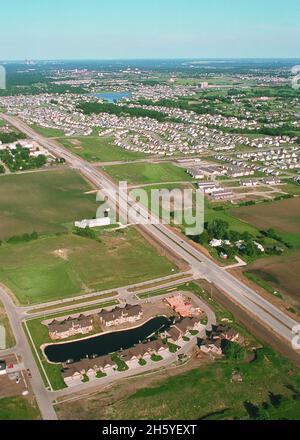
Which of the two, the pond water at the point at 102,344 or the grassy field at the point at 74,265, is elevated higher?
the grassy field at the point at 74,265

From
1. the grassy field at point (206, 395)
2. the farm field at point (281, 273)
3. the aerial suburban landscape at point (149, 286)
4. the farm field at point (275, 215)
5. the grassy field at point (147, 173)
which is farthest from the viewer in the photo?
the grassy field at point (147, 173)

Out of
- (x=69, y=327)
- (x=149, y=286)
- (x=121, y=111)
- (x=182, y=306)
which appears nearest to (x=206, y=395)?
(x=182, y=306)

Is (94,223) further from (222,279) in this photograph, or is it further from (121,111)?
(121,111)

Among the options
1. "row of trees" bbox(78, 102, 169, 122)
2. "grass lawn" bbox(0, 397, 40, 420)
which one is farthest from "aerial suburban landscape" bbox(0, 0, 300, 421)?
"row of trees" bbox(78, 102, 169, 122)

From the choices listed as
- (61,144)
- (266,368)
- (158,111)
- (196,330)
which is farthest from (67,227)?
(158,111)

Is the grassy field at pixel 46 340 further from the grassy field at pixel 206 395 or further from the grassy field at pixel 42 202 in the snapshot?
the grassy field at pixel 42 202

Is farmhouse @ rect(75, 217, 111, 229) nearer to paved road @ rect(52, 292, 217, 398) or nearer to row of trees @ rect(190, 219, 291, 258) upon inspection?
row of trees @ rect(190, 219, 291, 258)

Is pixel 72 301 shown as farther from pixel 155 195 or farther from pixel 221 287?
pixel 155 195

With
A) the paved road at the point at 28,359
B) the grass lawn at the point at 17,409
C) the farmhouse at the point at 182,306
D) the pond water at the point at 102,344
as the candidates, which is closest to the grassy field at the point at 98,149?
the farmhouse at the point at 182,306

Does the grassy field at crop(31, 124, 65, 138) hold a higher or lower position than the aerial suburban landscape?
higher
